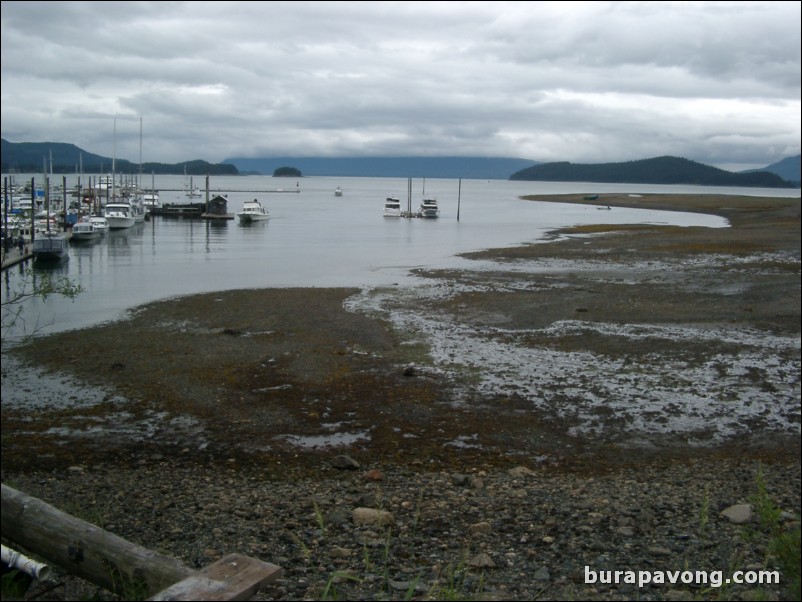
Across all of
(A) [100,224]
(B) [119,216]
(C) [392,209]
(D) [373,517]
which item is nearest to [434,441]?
(D) [373,517]

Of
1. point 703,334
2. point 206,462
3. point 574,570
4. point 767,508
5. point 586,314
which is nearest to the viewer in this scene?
point 767,508

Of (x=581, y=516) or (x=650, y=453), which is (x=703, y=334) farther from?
(x=581, y=516)

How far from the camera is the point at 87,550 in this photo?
5.08 meters

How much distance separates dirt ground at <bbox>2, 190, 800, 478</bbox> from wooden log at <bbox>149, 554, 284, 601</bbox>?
6.51m

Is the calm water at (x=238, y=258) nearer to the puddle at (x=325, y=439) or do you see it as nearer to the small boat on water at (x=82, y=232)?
the small boat on water at (x=82, y=232)

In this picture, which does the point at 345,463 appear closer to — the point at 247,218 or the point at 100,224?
the point at 100,224

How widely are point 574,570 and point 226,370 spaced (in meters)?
10.7

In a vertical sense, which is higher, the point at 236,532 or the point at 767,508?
the point at 767,508

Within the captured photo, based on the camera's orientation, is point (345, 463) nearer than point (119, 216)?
Yes

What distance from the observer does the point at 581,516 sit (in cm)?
866

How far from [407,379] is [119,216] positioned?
61.9 meters

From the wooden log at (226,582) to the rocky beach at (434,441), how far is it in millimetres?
533

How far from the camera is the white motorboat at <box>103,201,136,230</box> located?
70000mm

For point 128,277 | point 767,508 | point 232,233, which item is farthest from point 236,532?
point 232,233
